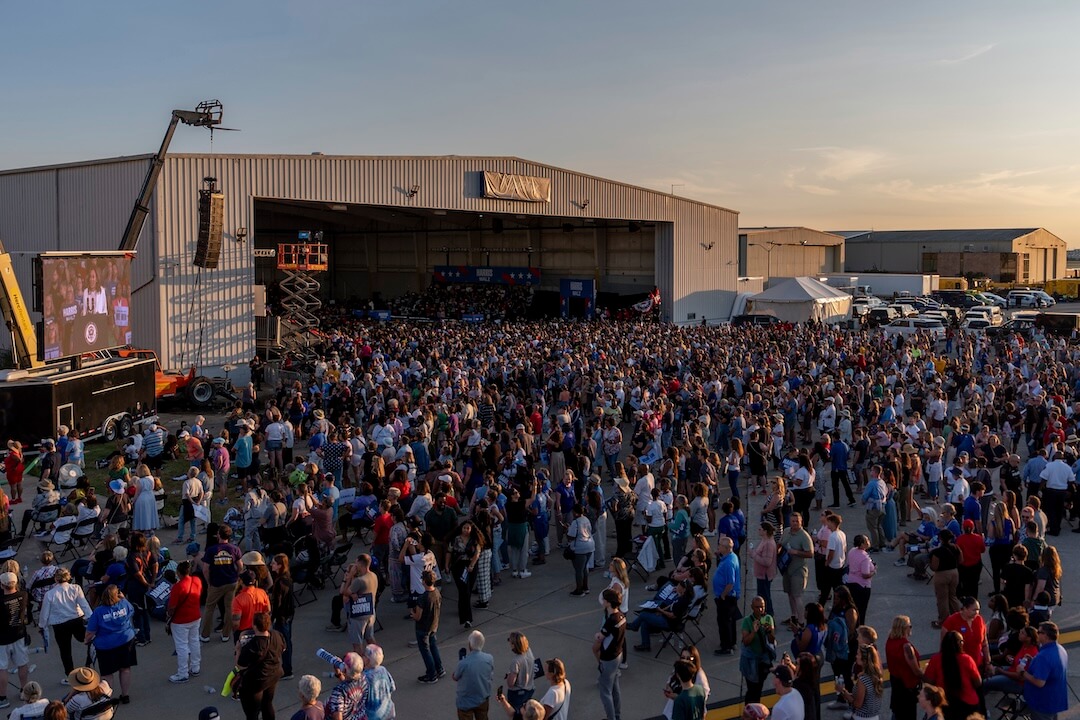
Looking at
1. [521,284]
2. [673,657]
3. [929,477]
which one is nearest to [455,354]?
[929,477]

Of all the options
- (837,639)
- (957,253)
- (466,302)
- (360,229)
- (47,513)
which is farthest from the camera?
(957,253)

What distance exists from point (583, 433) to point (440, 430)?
3.38 metres

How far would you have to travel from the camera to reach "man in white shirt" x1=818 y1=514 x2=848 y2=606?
9.56 metres

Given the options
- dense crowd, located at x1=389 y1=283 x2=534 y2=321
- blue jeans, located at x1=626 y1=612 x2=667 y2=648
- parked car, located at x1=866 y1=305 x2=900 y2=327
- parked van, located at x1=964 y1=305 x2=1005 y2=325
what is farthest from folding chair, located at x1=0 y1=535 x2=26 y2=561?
parked van, located at x1=964 y1=305 x2=1005 y2=325

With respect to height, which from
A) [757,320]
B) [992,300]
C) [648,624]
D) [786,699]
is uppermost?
[992,300]

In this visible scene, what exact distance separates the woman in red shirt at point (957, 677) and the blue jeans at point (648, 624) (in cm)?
275

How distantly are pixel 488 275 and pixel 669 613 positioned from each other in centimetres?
4307

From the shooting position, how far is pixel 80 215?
29.1 m

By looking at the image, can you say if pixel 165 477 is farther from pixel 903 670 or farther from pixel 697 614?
pixel 903 670

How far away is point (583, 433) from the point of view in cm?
1903

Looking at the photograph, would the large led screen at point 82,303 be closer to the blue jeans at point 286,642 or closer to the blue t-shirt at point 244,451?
the blue t-shirt at point 244,451

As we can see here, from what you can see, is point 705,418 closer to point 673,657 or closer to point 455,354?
point 673,657

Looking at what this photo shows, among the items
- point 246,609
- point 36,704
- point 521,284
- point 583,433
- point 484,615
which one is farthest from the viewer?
point 521,284

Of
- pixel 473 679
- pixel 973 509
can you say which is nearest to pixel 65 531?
pixel 473 679
